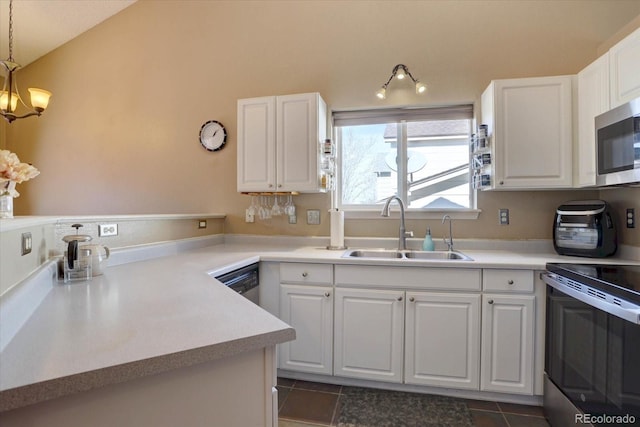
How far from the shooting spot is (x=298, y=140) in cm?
243

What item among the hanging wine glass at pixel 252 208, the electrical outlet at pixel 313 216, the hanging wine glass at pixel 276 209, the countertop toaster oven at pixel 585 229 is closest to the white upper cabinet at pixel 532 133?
the countertop toaster oven at pixel 585 229

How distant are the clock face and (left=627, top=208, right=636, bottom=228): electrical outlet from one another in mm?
3072

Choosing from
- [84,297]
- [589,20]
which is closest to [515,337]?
[84,297]

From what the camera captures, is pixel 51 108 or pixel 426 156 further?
pixel 51 108

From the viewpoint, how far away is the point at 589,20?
2295mm

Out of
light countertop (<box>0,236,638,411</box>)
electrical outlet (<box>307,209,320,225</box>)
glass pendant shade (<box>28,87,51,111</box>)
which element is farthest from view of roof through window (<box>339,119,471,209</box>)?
glass pendant shade (<box>28,87,51,111</box>)

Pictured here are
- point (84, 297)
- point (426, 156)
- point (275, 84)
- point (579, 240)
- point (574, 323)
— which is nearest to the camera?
point (84, 297)

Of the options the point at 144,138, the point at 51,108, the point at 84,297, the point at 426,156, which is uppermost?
the point at 51,108

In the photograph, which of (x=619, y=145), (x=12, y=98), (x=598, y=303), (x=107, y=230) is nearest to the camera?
(x=598, y=303)

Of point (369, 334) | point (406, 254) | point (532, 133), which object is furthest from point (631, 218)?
point (369, 334)

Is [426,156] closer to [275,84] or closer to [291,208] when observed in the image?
[291,208]

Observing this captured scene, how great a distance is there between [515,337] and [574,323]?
0.39m

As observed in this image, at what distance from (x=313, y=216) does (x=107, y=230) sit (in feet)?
4.93

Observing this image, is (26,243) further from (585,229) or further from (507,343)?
(585,229)
